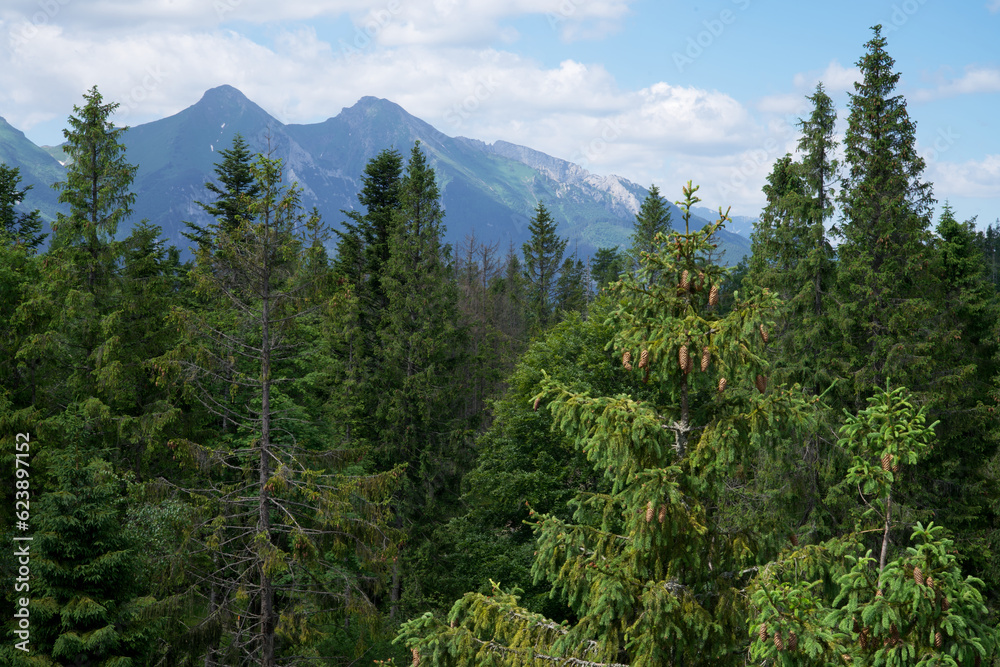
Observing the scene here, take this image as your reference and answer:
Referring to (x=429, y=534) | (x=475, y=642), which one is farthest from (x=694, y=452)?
(x=429, y=534)

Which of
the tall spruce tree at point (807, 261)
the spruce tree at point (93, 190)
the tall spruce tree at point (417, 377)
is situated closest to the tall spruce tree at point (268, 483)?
the spruce tree at point (93, 190)

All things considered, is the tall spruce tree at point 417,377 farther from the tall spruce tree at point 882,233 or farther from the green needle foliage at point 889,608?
the green needle foliage at point 889,608

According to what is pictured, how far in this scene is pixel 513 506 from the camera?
1862 centimetres

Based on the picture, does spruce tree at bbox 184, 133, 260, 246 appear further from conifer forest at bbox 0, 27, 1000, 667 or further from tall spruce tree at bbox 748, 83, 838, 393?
tall spruce tree at bbox 748, 83, 838, 393

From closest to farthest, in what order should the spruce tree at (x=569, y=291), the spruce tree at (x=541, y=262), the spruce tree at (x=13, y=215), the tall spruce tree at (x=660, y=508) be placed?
the tall spruce tree at (x=660, y=508) < the spruce tree at (x=13, y=215) < the spruce tree at (x=541, y=262) < the spruce tree at (x=569, y=291)

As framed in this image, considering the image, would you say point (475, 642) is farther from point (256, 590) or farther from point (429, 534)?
point (429, 534)

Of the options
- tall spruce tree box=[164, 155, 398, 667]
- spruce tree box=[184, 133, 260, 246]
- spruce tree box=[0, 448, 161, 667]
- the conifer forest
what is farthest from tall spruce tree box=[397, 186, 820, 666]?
spruce tree box=[184, 133, 260, 246]

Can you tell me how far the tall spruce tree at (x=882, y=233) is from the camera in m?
17.2

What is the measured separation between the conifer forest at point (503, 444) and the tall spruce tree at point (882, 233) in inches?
3.4

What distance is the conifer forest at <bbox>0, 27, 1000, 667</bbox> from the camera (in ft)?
18.6

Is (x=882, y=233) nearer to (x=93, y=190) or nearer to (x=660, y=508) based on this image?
(x=660, y=508)

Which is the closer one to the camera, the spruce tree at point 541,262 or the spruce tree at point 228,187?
the spruce tree at point 228,187

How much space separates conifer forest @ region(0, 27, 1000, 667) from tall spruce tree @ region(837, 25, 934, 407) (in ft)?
0.28

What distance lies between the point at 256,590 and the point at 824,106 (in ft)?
62.8
